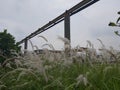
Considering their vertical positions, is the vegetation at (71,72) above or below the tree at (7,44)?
below

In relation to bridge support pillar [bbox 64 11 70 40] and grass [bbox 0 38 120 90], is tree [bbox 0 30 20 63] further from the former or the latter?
grass [bbox 0 38 120 90]

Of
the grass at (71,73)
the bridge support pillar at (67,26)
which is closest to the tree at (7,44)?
the bridge support pillar at (67,26)

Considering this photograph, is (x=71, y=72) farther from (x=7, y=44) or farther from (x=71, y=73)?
(x=7, y=44)

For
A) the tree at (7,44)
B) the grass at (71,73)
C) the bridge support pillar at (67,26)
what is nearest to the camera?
the grass at (71,73)

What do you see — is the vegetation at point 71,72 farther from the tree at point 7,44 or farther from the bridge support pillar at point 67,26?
the tree at point 7,44

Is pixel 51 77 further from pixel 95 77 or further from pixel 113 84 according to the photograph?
pixel 113 84

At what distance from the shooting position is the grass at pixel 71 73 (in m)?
2.46

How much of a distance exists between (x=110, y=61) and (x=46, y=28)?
3.61m

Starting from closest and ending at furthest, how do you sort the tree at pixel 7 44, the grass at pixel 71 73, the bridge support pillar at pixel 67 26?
1. the grass at pixel 71 73
2. the bridge support pillar at pixel 67 26
3. the tree at pixel 7 44

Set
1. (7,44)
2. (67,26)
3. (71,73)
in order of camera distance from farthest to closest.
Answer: (7,44) → (67,26) → (71,73)

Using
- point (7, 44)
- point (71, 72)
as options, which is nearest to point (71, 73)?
point (71, 72)

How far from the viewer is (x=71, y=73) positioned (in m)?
2.89

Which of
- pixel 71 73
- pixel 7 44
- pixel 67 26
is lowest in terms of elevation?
pixel 71 73

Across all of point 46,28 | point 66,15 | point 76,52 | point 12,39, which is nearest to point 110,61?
point 76,52
